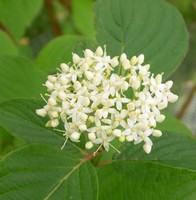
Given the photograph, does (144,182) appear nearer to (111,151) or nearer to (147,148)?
(147,148)

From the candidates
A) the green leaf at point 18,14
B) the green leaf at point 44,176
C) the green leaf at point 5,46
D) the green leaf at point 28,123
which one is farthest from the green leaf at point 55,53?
the green leaf at point 44,176

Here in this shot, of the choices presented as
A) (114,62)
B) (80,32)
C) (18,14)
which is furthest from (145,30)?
(80,32)


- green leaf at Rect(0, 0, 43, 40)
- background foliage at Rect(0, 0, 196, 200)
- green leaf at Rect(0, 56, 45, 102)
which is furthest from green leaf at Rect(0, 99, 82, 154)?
green leaf at Rect(0, 0, 43, 40)

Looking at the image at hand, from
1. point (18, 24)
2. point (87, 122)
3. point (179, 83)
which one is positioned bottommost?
point (179, 83)

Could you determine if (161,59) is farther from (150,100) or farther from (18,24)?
(18,24)

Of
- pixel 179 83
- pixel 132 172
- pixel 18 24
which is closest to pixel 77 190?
pixel 132 172

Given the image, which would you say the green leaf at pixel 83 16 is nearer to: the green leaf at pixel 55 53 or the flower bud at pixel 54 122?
the green leaf at pixel 55 53
